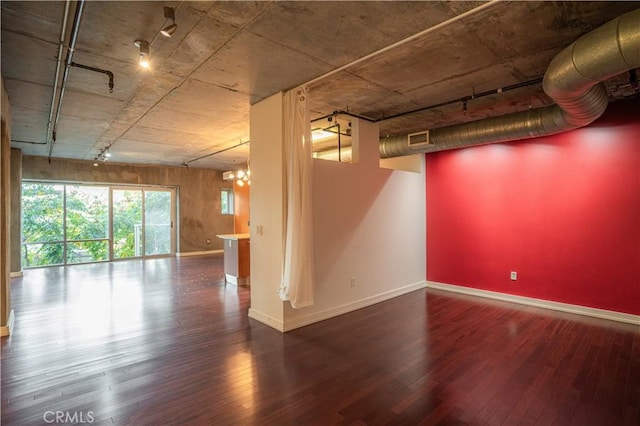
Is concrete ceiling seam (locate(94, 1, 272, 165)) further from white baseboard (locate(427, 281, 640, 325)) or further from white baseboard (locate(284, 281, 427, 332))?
white baseboard (locate(427, 281, 640, 325))

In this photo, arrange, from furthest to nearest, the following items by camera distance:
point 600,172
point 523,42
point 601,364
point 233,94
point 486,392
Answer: point 600,172, point 233,94, point 601,364, point 523,42, point 486,392

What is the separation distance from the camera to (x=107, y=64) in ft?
9.89

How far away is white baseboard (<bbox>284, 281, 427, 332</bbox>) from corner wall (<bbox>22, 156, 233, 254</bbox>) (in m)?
7.31

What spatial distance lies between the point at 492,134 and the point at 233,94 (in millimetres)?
3366

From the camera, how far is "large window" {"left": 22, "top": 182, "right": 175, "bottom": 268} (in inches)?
315

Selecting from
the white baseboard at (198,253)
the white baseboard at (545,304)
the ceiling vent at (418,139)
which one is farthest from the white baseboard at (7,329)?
the white baseboard at (198,253)

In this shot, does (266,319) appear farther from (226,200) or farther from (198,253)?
(226,200)

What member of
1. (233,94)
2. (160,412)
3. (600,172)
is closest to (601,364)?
(600,172)

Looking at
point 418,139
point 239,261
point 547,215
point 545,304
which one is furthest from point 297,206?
point 545,304

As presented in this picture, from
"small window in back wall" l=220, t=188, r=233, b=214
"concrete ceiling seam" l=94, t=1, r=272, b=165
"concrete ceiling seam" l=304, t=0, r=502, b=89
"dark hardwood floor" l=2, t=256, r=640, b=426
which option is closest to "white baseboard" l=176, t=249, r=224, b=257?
"small window in back wall" l=220, t=188, r=233, b=214

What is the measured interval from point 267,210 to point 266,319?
133 centimetres

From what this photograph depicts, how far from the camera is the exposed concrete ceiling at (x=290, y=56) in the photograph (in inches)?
88.3

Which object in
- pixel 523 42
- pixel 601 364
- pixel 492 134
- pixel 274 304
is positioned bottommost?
pixel 601 364

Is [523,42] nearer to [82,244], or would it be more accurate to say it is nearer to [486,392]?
[486,392]
